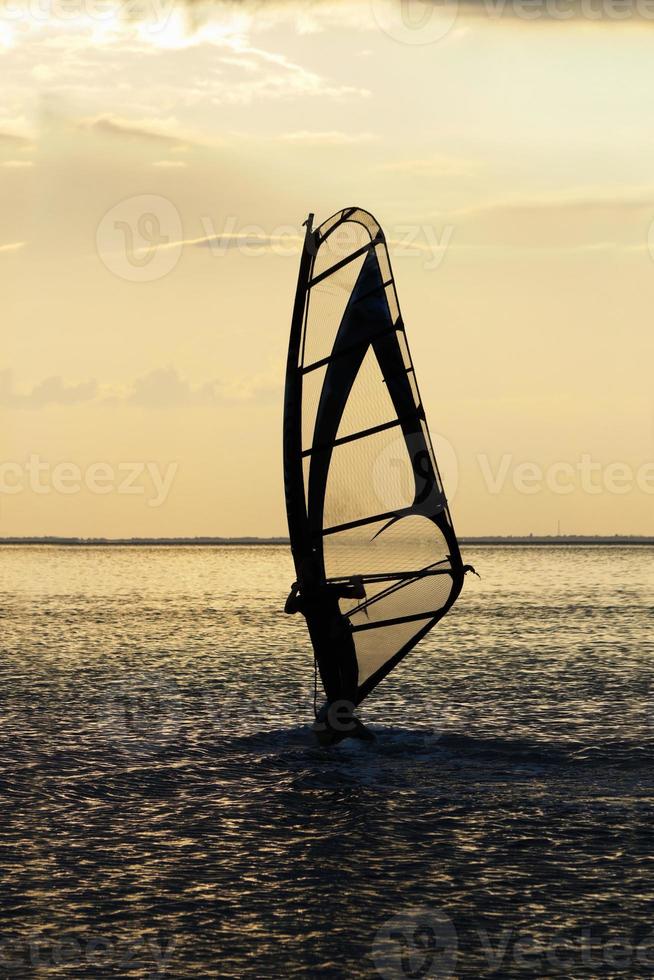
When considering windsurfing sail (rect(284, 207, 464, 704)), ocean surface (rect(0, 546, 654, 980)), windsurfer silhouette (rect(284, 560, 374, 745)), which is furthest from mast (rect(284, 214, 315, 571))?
ocean surface (rect(0, 546, 654, 980))

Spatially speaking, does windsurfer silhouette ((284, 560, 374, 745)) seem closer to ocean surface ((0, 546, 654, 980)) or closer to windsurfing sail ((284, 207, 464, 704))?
windsurfing sail ((284, 207, 464, 704))

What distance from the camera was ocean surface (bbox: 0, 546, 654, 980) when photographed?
12.6 m

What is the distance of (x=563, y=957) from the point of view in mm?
12320

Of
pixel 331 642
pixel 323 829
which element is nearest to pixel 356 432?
pixel 331 642

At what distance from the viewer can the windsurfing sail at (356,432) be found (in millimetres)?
20094

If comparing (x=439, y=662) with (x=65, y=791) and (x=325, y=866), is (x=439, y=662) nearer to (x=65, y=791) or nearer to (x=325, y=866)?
(x=65, y=791)

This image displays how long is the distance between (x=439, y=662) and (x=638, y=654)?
905cm

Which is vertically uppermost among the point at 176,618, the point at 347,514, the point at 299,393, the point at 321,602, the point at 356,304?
the point at 356,304

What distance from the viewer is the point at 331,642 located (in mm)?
21281

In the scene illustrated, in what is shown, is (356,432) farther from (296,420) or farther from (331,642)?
(331,642)

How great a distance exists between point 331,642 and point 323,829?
14.9 ft

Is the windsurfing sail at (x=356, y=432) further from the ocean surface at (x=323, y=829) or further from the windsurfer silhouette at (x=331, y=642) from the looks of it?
the ocean surface at (x=323, y=829)

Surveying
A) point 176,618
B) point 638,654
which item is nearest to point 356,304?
point 638,654

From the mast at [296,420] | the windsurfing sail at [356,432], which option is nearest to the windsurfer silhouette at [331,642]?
the windsurfing sail at [356,432]
